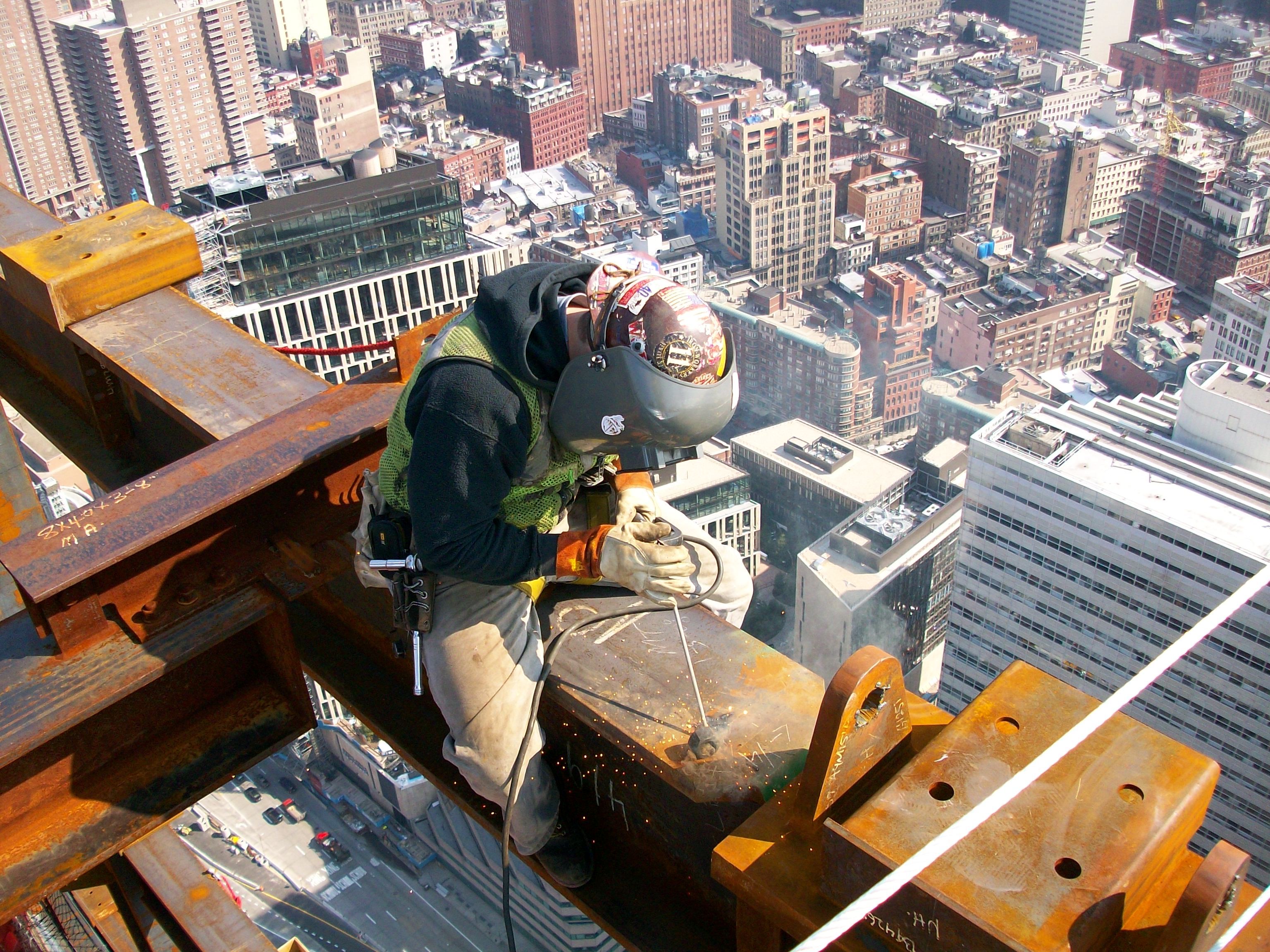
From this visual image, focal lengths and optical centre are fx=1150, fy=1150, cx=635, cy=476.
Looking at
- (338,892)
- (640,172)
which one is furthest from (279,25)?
(338,892)

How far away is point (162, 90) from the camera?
47.5m

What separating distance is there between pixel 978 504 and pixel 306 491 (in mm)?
23234

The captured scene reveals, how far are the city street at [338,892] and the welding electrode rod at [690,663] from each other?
20.2 meters

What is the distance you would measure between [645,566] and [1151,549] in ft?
71.7

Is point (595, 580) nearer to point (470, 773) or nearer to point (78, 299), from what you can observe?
point (470, 773)

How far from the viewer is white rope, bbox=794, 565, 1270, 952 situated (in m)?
1.33

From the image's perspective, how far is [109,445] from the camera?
11.5 feet

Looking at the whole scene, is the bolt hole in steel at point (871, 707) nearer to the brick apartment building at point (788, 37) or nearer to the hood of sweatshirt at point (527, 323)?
the hood of sweatshirt at point (527, 323)

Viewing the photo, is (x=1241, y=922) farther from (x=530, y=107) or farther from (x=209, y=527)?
(x=530, y=107)

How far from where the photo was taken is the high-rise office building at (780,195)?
151 ft

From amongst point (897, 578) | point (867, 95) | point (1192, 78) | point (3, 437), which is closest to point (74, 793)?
point (3, 437)

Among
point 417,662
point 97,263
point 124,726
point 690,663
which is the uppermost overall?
point 97,263

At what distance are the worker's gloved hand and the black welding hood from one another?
16 cm

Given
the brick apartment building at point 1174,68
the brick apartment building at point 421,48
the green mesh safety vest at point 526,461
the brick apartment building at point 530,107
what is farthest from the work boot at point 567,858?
the brick apartment building at point 421,48
